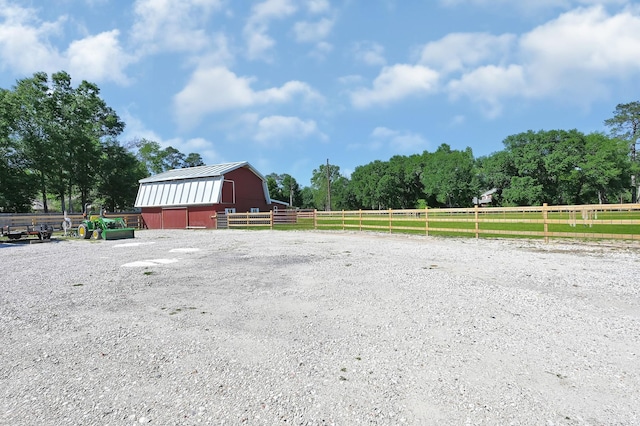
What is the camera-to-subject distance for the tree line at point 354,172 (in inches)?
1185

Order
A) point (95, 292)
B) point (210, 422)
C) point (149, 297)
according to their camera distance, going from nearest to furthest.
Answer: point (210, 422)
point (149, 297)
point (95, 292)

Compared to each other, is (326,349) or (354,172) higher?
(354,172)

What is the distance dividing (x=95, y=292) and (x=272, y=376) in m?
4.45

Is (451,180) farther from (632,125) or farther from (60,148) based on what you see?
(60,148)

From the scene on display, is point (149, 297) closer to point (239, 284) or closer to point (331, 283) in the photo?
point (239, 284)

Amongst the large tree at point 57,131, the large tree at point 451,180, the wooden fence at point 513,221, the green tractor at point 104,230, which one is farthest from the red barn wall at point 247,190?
the large tree at point 451,180

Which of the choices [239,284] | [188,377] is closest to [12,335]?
[188,377]

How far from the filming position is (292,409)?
7.46 ft

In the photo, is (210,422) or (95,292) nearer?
(210,422)

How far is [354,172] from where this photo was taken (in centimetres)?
7262

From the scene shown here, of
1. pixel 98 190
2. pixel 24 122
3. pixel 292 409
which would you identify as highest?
pixel 24 122

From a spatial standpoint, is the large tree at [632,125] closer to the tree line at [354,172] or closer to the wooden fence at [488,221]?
the tree line at [354,172]

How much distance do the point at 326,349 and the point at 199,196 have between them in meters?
25.4

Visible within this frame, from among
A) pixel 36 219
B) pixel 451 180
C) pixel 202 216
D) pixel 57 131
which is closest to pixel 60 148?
pixel 57 131
